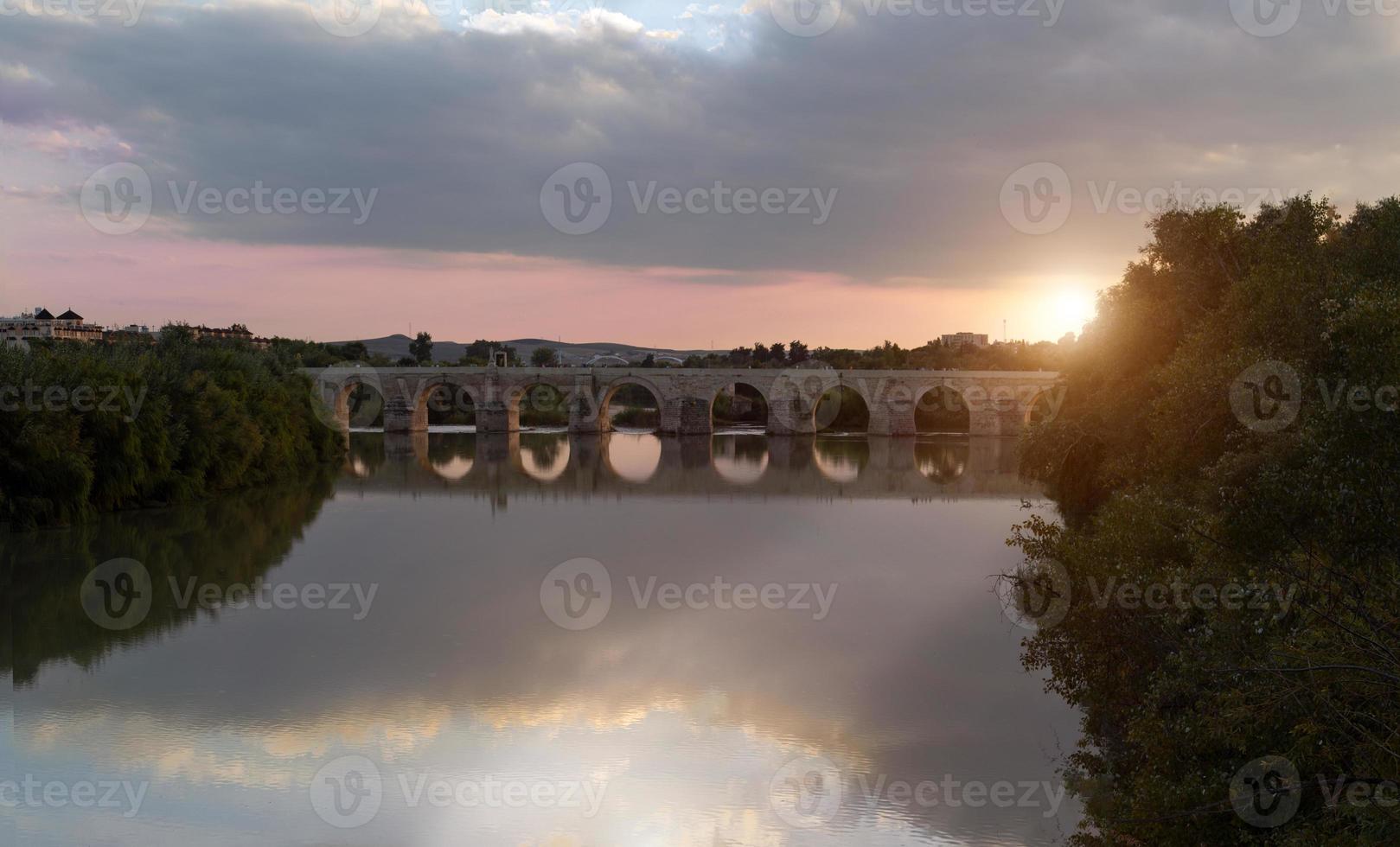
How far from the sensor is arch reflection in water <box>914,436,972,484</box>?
29263mm

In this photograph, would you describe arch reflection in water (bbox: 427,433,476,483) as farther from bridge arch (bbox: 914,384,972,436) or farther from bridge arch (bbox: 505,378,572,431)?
bridge arch (bbox: 914,384,972,436)

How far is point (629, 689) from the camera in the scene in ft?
33.0

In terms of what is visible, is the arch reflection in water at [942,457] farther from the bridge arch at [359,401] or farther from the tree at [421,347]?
the tree at [421,347]

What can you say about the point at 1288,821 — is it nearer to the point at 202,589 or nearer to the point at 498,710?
the point at 498,710


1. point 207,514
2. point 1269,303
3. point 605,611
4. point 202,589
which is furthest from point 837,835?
point 207,514

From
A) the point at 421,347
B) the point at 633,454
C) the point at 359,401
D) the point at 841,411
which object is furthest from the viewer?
the point at 421,347

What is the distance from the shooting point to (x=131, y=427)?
1919cm

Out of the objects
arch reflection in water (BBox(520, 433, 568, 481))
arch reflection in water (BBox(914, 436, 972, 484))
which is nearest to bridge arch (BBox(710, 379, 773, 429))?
arch reflection in water (BBox(520, 433, 568, 481))

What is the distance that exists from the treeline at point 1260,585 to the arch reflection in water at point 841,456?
18.6 metres


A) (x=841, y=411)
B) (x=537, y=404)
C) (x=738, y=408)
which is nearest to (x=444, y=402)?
(x=537, y=404)

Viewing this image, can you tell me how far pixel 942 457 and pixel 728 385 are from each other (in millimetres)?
11889

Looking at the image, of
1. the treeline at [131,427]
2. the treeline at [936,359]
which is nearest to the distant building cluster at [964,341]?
the treeline at [936,359]

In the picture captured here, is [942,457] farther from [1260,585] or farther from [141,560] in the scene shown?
[1260,585]

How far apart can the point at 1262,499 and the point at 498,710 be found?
6.34m
